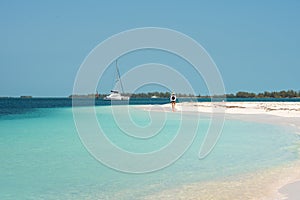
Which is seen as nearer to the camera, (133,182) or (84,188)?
(84,188)

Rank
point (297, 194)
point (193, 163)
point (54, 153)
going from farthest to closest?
point (54, 153) < point (193, 163) < point (297, 194)

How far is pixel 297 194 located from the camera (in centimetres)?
750

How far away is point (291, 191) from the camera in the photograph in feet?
25.5

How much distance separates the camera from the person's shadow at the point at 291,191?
7.34 metres

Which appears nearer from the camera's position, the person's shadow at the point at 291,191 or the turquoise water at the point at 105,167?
the person's shadow at the point at 291,191

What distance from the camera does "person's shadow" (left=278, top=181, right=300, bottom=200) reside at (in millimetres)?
7343

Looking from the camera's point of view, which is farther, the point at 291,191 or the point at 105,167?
the point at 105,167

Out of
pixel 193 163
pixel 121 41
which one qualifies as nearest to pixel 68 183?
pixel 193 163

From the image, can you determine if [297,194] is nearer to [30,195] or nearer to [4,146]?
[30,195]

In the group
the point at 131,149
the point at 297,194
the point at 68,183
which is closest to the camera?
the point at 297,194

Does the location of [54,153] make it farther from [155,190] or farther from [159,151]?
[155,190]

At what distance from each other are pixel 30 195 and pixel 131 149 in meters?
6.80

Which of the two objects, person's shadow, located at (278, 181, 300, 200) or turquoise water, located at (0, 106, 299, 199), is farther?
turquoise water, located at (0, 106, 299, 199)

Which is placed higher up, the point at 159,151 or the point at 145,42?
the point at 145,42
